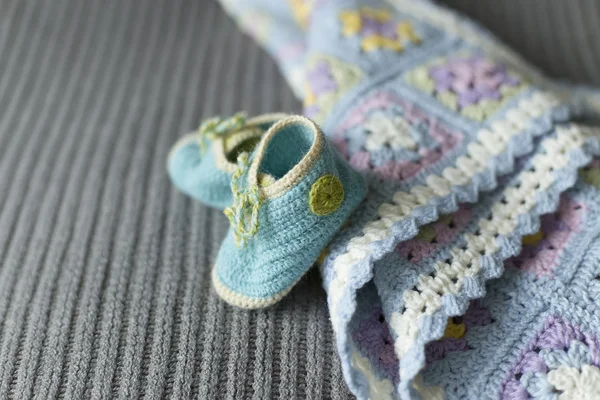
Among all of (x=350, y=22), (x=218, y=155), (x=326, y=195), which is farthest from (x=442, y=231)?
(x=350, y=22)

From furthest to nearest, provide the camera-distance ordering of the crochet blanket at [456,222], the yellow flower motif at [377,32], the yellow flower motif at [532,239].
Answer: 1. the yellow flower motif at [377,32]
2. the yellow flower motif at [532,239]
3. the crochet blanket at [456,222]

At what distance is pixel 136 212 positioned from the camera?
2.74ft

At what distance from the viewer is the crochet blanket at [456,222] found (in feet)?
2.01

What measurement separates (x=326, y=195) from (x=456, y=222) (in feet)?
0.60

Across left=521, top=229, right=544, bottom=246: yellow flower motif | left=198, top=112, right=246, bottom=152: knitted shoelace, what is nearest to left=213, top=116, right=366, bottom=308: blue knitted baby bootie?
left=198, top=112, right=246, bottom=152: knitted shoelace

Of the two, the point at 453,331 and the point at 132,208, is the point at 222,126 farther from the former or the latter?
the point at 453,331

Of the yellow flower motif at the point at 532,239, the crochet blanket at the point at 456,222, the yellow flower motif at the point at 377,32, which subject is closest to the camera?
the crochet blanket at the point at 456,222

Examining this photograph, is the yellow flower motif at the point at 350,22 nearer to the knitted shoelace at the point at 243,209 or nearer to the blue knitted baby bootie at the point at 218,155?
the blue knitted baby bootie at the point at 218,155

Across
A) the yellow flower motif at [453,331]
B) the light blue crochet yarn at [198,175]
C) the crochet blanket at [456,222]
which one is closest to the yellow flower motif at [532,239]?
the crochet blanket at [456,222]

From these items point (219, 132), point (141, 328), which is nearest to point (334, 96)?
point (219, 132)

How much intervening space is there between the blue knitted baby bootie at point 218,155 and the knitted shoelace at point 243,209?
0.21ft

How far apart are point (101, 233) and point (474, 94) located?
568mm

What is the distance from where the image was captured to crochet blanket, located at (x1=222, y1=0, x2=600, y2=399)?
0.61 metres

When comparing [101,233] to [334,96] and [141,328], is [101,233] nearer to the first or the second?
[141,328]
